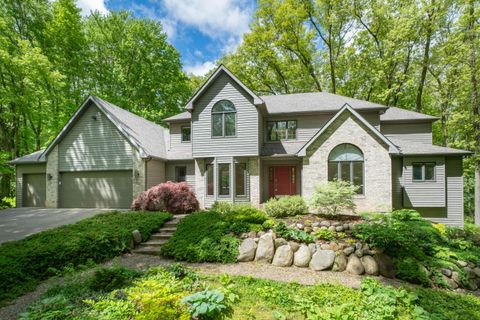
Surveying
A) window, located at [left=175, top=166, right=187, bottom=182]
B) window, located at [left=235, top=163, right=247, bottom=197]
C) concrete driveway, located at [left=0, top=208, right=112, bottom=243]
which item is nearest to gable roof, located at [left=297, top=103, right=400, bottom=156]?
window, located at [left=235, top=163, right=247, bottom=197]

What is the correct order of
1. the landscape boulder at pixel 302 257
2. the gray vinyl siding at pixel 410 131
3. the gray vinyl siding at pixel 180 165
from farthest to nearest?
1. the gray vinyl siding at pixel 180 165
2. the gray vinyl siding at pixel 410 131
3. the landscape boulder at pixel 302 257

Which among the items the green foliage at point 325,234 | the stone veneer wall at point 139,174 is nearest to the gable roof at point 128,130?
the stone veneer wall at point 139,174

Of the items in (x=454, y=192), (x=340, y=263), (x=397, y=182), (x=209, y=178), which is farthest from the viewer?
(x=209, y=178)

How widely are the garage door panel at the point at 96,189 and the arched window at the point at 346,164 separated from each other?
11.8m

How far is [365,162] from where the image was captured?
38.8 ft

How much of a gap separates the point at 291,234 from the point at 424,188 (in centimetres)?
942

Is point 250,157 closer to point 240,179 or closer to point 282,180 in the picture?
point 240,179

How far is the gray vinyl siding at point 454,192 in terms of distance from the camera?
1259 centimetres

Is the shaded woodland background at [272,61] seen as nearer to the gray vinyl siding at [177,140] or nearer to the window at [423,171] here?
the window at [423,171]

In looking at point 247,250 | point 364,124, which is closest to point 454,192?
point 364,124

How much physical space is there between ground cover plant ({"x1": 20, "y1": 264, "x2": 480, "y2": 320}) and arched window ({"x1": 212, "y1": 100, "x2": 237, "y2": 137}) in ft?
29.1

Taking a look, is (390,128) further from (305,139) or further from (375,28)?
(375,28)

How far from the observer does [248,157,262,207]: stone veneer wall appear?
13.1 m

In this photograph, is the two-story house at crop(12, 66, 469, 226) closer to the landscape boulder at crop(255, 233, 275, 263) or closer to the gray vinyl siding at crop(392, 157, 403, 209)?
the gray vinyl siding at crop(392, 157, 403, 209)
